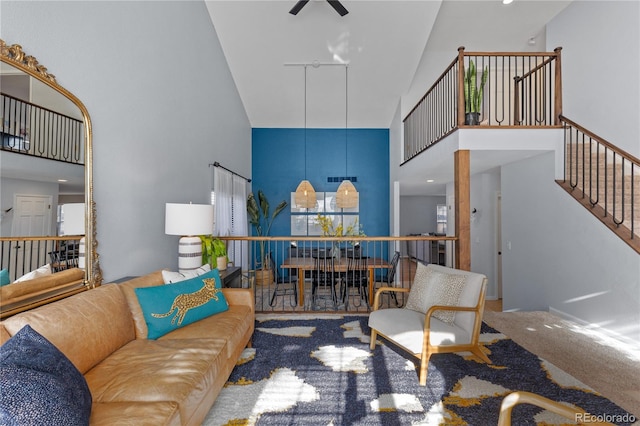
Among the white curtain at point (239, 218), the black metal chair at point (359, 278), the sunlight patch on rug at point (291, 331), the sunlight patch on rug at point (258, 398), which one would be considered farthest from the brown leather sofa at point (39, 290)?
the white curtain at point (239, 218)

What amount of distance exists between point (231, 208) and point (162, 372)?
4173mm

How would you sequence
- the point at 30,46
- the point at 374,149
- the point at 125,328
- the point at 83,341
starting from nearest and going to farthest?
1. the point at 83,341
2. the point at 30,46
3. the point at 125,328
4. the point at 374,149

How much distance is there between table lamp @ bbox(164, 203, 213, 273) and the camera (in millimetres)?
2977

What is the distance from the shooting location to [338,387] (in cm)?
223

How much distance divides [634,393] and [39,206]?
13.9ft

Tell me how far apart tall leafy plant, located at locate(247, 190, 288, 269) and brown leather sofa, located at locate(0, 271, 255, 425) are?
442 centimetres

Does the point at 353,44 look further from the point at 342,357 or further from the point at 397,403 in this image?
the point at 397,403

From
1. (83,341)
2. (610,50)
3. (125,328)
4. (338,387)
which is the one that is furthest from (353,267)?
(610,50)

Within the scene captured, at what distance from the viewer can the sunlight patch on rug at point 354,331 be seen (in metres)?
3.08

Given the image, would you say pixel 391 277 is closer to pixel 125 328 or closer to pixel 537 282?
pixel 537 282

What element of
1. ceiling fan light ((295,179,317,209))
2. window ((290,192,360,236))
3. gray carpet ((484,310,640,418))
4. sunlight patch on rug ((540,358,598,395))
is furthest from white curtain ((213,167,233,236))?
sunlight patch on rug ((540,358,598,395))

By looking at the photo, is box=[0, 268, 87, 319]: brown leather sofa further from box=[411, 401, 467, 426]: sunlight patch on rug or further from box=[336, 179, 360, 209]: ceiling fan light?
box=[336, 179, 360, 209]: ceiling fan light

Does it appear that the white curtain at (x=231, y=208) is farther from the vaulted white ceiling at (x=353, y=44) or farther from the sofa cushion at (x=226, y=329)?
the sofa cushion at (x=226, y=329)

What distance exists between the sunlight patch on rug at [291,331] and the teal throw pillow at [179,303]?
821mm
